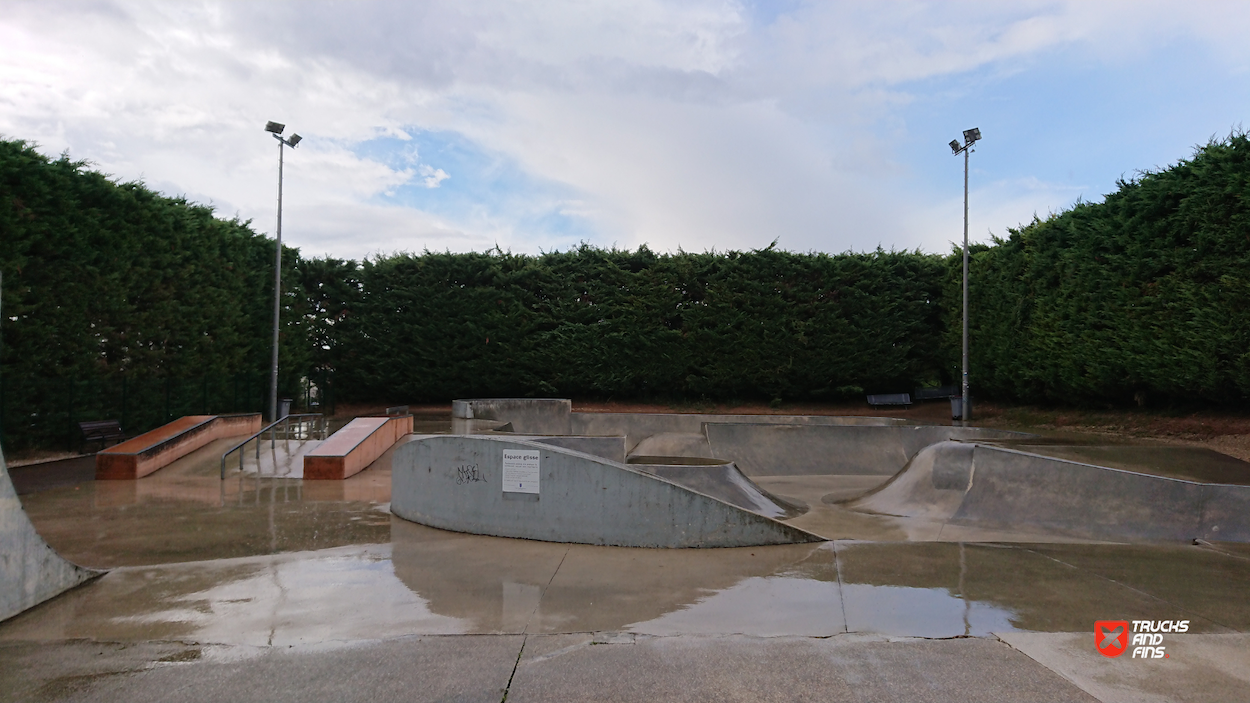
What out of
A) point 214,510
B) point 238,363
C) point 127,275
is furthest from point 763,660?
point 238,363

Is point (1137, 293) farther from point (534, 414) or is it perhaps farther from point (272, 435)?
point (272, 435)

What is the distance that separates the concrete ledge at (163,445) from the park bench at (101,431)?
759 millimetres

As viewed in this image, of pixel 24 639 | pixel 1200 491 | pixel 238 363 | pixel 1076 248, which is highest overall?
pixel 1076 248

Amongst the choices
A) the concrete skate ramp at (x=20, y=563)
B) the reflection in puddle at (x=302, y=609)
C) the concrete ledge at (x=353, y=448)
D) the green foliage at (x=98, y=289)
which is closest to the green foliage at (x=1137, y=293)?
the reflection in puddle at (x=302, y=609)

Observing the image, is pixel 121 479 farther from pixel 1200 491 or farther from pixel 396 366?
pixel 1200 491

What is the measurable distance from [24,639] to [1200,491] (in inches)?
423

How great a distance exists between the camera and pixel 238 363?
19.6 meters

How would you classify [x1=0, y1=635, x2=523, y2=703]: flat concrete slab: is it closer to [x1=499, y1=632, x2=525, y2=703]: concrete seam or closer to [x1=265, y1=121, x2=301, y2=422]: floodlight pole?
[x1=499, y1=632, x2=525, y2=703]: concrete seam

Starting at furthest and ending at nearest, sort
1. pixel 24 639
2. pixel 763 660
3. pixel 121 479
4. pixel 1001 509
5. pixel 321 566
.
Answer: pixel 121 479 → pixel 1001 509 → pixel 321 566 → pixel 24 639 → pixel 763 660

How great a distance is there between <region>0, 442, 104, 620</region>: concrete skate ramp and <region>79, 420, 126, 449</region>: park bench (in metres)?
9.80

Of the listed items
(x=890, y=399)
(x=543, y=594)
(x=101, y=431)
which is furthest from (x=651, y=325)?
(x=543, y=594)

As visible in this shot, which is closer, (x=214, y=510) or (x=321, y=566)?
(x=321, y=566)

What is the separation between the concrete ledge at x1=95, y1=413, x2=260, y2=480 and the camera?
11.8 meters

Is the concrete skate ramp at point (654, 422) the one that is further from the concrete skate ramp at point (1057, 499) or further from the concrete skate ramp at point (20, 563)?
the concrete skate ramp at point (20, 563)
